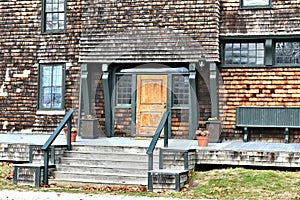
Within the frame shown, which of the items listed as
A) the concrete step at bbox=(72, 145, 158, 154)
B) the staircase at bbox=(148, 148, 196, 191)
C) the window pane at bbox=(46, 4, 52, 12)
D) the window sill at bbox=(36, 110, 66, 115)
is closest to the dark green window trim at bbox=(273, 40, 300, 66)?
the staircase at bbox=(148, 148, 196, 191)

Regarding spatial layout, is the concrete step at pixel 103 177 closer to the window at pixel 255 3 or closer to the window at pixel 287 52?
the window at pixel 287 52

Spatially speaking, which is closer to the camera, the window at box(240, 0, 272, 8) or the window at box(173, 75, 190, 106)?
the window at box(240, 0, 272, 8)

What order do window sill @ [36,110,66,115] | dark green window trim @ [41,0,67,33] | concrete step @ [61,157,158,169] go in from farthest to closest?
dark green window trim @ [41,0,67,33] → window sill @ [36,110,66,115] → concrete step @ [61,157,158,169]

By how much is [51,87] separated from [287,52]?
7327mm

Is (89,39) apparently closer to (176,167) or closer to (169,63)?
(169,63)

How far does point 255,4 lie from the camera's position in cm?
1530

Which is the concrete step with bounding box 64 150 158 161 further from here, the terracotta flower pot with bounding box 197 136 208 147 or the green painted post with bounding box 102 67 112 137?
the green painted post with bounding box 102 67 112 137

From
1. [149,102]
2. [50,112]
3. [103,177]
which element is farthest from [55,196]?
[50,112]

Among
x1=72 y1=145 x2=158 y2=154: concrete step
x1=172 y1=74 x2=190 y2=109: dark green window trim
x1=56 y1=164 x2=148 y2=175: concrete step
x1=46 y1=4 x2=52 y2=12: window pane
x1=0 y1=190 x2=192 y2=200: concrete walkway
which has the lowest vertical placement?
x1=0 y1=190 x2=192 y2=200: concrete walkway

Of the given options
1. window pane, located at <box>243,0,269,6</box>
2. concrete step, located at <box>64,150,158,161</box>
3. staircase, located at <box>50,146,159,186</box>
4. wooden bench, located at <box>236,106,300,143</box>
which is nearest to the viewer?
staircase, located at <box>50,146,159,186</box>

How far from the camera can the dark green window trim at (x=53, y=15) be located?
1714cm

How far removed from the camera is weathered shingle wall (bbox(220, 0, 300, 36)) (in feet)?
48.7

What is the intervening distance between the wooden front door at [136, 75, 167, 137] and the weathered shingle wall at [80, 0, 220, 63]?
0.79m

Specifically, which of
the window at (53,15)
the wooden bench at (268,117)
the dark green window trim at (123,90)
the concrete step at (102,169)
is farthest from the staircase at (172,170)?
the window at (53,15)
